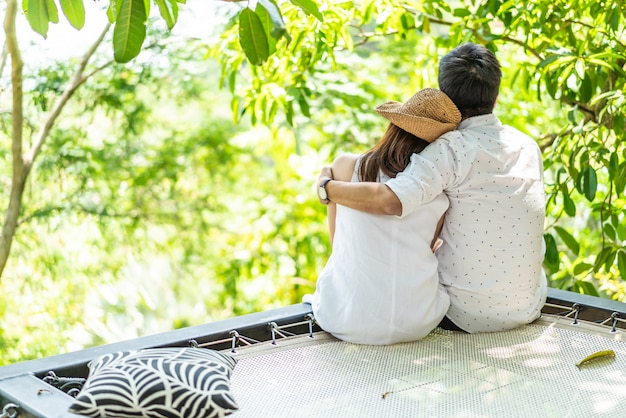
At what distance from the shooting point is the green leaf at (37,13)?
119cm

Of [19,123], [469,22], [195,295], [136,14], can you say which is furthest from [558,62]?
[195,295]

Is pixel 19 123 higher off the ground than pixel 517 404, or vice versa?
pixel 19 123

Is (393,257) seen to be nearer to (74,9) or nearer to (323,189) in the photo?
(323,189)

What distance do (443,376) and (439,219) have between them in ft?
1.55

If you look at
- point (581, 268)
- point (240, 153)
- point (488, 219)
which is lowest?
point (581, 268)

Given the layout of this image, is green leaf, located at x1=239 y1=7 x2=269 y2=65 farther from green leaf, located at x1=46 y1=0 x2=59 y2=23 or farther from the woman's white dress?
the woman's white dress

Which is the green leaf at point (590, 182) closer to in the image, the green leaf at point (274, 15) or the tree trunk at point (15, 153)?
the green leaf at point (274, 15)

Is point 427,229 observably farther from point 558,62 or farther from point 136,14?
point 136,14

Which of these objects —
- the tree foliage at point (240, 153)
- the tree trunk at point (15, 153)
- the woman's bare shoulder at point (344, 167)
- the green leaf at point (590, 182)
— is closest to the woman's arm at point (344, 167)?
the woman's bare shoulder at point (344, 167)

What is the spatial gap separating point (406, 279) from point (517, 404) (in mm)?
489

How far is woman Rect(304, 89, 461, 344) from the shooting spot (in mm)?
2023

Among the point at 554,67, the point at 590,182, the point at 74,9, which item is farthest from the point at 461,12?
the point at 74,9

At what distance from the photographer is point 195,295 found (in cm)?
644

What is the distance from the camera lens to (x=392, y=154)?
2.08 metres
